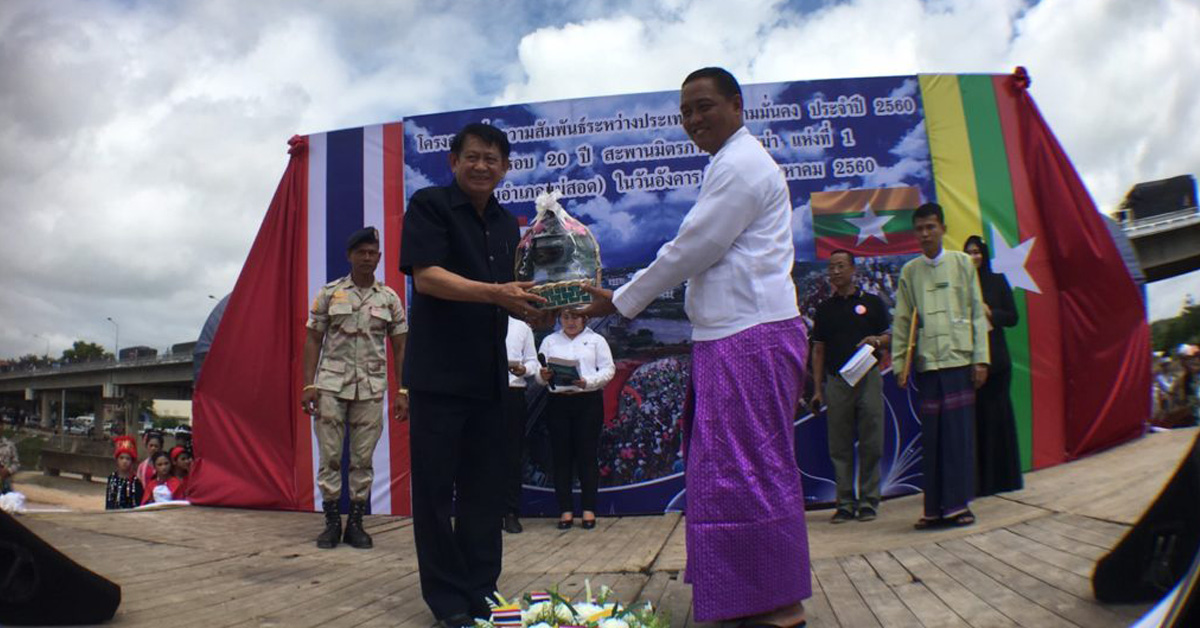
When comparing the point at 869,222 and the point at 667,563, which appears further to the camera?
the point at 869,222

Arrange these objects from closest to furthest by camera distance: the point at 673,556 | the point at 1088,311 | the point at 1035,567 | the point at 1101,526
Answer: the point at 1101,526, the point at 1035,567, the point at 1088,311, the point at 673,556

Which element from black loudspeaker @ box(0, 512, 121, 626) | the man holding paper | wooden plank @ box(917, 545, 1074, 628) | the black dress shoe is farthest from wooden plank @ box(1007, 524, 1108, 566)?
the man holding paper

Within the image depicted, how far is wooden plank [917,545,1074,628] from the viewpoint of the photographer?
1306 millimetres

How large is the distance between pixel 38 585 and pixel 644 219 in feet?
15.4

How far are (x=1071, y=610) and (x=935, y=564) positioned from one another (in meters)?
1.71

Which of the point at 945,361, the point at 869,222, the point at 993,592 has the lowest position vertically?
the point at 993,592

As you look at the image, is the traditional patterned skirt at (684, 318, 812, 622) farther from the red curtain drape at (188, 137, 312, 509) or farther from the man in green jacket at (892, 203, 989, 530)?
the red curtain drape at (188, 137, 312, 509)

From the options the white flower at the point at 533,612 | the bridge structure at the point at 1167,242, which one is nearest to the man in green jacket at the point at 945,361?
the white flower at the point at 533,612

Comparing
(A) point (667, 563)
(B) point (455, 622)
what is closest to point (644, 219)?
(A) point (667, 563)

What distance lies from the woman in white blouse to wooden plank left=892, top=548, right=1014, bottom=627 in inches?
88.9

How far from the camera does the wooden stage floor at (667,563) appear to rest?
990mm

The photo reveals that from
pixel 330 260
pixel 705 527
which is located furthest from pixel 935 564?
pixel 330 260

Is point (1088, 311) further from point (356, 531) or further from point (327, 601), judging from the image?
point (356, 531)

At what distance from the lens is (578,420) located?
4832mm
